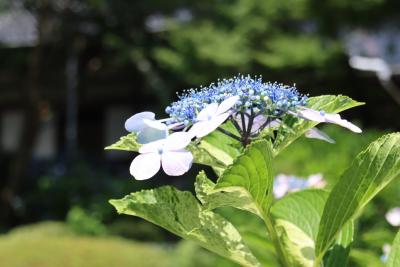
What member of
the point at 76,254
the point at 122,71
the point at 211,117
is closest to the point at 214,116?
the point at 211,117

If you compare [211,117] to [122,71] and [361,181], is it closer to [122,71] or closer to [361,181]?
[361,181]

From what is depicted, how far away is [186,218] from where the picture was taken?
1.04 m

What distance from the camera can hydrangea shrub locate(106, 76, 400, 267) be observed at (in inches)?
36.4

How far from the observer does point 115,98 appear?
40.3 ft

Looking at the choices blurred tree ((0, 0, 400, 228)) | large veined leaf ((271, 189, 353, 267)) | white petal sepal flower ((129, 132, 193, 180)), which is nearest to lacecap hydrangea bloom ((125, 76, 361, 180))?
white petal sepal flower ((129, 132, 193, 180))

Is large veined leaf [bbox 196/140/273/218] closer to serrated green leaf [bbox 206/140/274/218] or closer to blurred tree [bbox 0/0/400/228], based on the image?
serrated green leaf [bbox 206/140/274/218]

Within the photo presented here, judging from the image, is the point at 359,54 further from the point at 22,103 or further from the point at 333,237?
the point at 333,237

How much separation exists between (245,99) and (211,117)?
2.4 inches

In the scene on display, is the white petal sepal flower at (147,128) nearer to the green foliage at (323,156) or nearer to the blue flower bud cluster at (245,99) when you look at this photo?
the blue flower bud cluster at (245,99)

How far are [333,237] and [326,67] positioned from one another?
318 inches

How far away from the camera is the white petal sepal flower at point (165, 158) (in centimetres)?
89

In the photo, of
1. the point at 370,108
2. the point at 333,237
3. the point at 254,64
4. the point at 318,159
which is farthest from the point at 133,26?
the point at 333,237

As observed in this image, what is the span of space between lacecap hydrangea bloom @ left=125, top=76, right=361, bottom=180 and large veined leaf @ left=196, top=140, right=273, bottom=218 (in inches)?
2.0

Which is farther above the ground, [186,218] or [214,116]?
[214,116]
